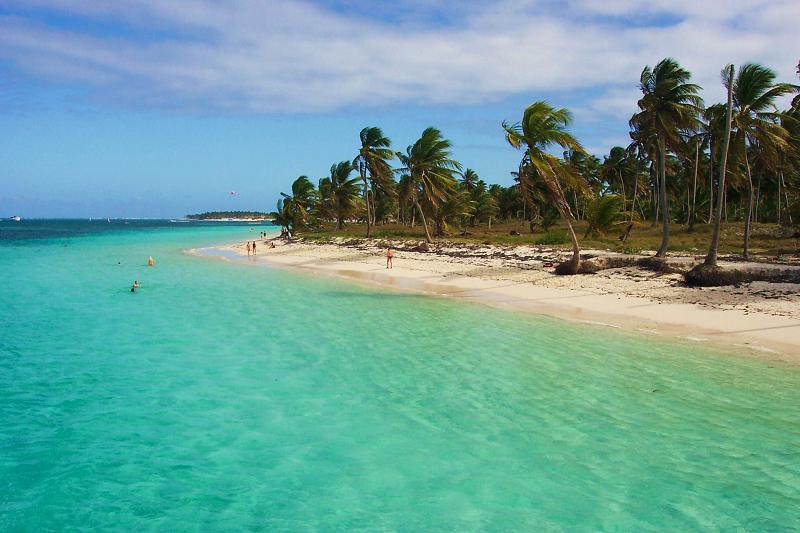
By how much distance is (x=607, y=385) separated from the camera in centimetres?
1121

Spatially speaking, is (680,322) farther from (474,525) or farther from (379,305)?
(474,525)

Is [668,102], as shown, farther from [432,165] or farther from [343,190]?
[343,190]

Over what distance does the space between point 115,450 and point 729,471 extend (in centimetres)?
937

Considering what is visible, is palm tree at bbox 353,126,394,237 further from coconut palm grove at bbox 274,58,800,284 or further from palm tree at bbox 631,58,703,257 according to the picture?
palm tree at bbox 631,58,703,257

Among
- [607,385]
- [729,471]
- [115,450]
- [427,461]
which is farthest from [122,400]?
[729,471]

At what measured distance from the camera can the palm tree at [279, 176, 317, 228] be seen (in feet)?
238

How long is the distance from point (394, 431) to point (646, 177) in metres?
74.2

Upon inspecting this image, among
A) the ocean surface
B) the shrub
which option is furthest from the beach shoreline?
the shrub

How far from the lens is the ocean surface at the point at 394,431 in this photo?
671cm

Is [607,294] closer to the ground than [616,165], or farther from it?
closer to the ground

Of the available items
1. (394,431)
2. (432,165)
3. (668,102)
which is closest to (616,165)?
(432,165)

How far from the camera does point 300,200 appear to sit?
2872 inches

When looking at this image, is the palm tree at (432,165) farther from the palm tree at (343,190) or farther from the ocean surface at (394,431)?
the ocean surface at (394,431)

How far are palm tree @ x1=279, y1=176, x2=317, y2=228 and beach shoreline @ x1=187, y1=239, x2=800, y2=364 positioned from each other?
34.8 meters
